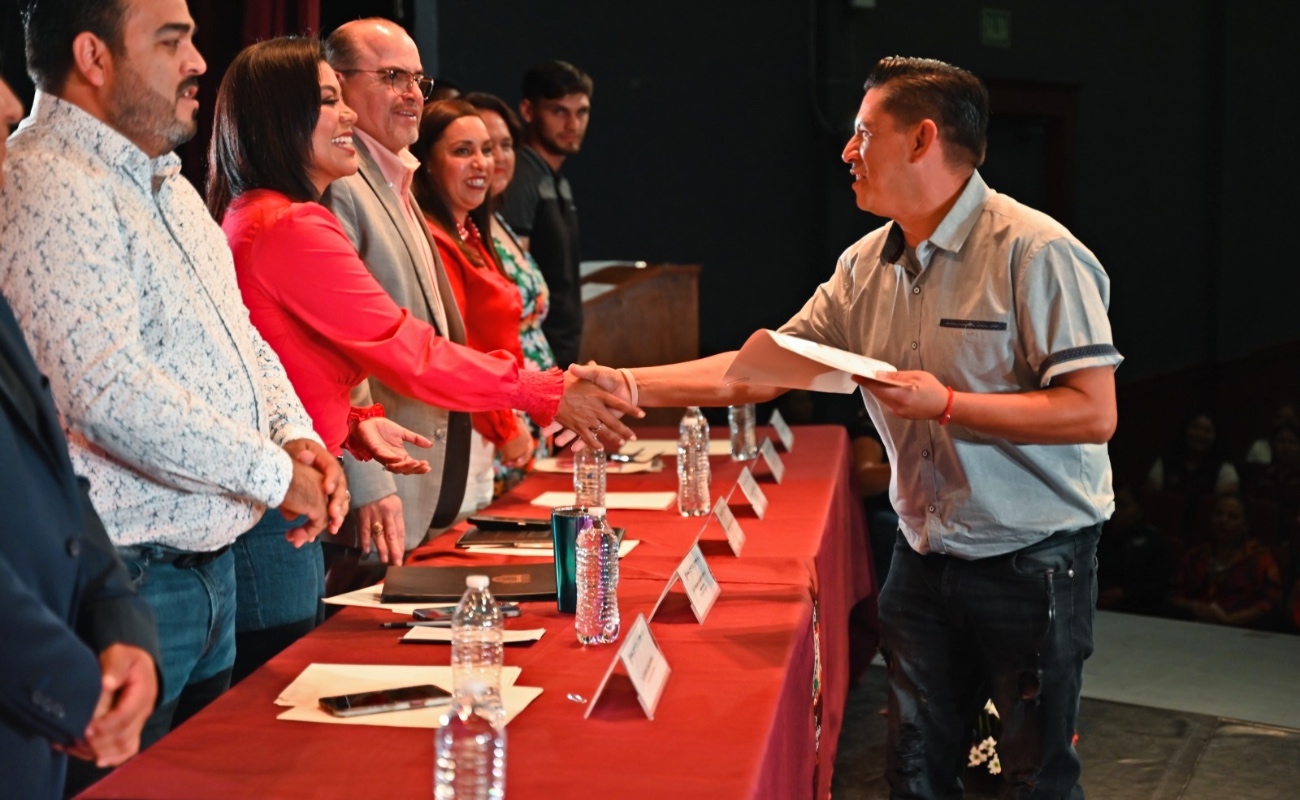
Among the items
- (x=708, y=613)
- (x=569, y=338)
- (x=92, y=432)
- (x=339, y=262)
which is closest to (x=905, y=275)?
(x=708, y=613)

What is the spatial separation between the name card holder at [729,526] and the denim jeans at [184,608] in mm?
914

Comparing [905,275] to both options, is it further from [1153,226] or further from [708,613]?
[1153,226]

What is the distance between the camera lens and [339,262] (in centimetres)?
220

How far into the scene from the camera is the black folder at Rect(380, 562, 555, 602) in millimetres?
2004

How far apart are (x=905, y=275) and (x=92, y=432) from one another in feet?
4.42

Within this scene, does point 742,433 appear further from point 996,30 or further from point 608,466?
point 996,30

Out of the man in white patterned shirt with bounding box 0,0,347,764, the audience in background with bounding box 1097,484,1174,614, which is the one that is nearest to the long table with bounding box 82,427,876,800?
the man in white patterned shirt with bounding box 0,0,347,764

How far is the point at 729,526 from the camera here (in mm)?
2422

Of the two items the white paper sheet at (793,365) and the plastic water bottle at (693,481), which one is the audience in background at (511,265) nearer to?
the plastic water bottle at (693,481)

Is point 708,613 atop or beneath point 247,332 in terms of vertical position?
beneath

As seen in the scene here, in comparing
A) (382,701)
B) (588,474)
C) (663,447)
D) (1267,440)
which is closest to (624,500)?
(588,474)

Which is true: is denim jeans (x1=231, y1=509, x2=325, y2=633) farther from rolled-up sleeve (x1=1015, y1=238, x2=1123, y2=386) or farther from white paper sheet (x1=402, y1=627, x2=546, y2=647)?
rolled-up sleeve (x1=1015, y1=238, x2=1123, y2=386)

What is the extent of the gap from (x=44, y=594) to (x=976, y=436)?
1.45 meters

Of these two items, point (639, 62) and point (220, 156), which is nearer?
point (220, 156)
